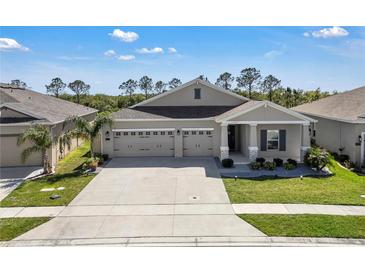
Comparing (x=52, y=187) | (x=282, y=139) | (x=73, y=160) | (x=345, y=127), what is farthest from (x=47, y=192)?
(x=345, y=127)

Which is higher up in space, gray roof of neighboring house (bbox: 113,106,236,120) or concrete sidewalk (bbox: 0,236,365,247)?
gray roof of neighboring house (bbox: 113,106,236,120)

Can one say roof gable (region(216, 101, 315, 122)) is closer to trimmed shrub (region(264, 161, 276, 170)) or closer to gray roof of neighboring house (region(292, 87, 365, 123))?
gray roof of neighboring house (region(292, 87, 365, 123))

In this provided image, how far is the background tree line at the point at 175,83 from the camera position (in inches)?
1841

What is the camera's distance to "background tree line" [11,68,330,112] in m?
46.8

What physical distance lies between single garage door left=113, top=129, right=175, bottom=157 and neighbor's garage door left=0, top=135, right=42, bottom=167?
518 cm

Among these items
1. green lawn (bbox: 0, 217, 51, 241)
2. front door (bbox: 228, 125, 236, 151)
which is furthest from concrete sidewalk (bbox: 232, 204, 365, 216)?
front door (bbox: 228, 125, 236, 151)

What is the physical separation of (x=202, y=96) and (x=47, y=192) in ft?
44.0

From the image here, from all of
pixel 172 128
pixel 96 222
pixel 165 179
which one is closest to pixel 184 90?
pixel 172 128

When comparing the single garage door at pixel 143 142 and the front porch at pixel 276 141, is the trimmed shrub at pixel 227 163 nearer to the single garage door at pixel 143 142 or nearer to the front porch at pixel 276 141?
the front porch at pixel 276 141

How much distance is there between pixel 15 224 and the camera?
35.1ft

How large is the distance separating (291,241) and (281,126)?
12164 millimetres

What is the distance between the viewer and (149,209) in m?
12.0

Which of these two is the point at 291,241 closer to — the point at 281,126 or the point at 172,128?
the point at 281,126

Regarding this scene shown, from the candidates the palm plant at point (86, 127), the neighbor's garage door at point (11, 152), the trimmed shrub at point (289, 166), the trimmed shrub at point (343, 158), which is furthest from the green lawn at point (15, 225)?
the trimmed shrub at point (343, 158)
